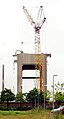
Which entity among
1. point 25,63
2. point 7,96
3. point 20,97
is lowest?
point 20,97

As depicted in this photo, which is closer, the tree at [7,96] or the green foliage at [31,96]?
the tree at [7,96]

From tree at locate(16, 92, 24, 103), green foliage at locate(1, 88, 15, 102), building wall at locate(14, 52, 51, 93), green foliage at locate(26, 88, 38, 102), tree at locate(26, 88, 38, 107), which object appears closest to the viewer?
green foliage at locate(1, 88, 15, 102)

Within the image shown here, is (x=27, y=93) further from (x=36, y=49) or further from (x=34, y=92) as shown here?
(x=36, y=49)

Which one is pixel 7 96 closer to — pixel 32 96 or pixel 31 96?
pixel 31 96

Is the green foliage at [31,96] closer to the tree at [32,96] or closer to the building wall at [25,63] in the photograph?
the tree at [32,96]

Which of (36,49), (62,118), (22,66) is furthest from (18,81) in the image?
(62,118)

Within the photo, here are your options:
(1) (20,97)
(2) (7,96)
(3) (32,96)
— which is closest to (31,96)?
(3) (32,96)

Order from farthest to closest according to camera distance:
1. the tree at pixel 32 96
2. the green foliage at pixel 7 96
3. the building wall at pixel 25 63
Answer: the building wall at pixel 25 63 < the tree at pixel 32 96 < the green foliage at pixel 7 96

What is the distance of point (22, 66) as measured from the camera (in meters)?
95.3

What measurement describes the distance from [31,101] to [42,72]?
11.0 meters

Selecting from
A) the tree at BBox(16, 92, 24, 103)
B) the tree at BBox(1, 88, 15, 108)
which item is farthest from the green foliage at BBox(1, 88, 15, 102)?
the tree at BBox(16, 92, 24, 103)

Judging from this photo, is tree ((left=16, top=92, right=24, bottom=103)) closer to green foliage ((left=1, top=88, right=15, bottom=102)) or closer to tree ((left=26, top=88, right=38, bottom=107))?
green foliage ((left=1, top=88, right=15, bottom=102))

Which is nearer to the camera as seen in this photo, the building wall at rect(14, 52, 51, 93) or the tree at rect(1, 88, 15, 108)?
the tree at rect(1, 88, 15, 108)

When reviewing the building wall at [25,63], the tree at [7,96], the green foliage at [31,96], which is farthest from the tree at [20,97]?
the building wall at [25,63]
